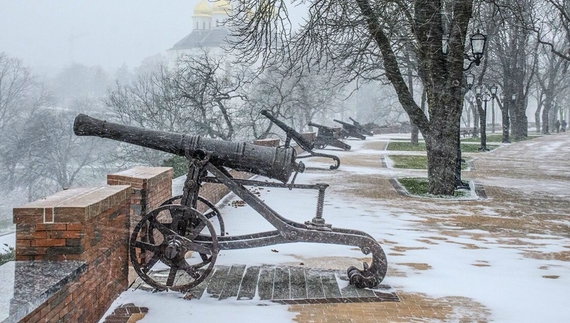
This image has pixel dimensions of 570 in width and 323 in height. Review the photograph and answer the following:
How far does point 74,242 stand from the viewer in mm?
3998

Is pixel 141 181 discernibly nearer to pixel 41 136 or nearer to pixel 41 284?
pixel 41 284

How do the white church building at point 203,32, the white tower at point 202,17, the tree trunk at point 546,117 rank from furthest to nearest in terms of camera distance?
the white tower at point 202,17 < the white church building at point 203,32 < the tree trunk at point 546,117

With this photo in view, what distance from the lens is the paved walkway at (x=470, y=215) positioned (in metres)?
4.84

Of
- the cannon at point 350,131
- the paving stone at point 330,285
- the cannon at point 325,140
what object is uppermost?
the cannon at point 350,131

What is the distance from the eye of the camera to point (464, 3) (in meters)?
12.3

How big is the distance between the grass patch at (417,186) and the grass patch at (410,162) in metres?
3.80

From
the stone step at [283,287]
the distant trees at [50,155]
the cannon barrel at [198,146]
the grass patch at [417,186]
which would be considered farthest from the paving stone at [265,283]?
the distant trees at [50,155]

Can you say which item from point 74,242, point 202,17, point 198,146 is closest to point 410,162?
point 198,146

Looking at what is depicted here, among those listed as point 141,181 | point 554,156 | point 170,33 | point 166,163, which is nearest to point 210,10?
point 170,33

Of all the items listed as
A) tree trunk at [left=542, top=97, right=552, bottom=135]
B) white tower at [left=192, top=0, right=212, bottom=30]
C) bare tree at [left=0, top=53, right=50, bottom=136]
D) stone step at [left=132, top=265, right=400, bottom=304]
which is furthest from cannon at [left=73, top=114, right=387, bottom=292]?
white tower at [left=192, top=0, right=212, bottom=30]

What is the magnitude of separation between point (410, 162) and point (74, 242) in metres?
18.3

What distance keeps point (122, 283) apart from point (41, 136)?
42.0m

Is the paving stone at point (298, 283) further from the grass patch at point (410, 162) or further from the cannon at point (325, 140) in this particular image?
the cannon at point (325, 140)

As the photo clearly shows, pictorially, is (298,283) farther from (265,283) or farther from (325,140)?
(325,140)
